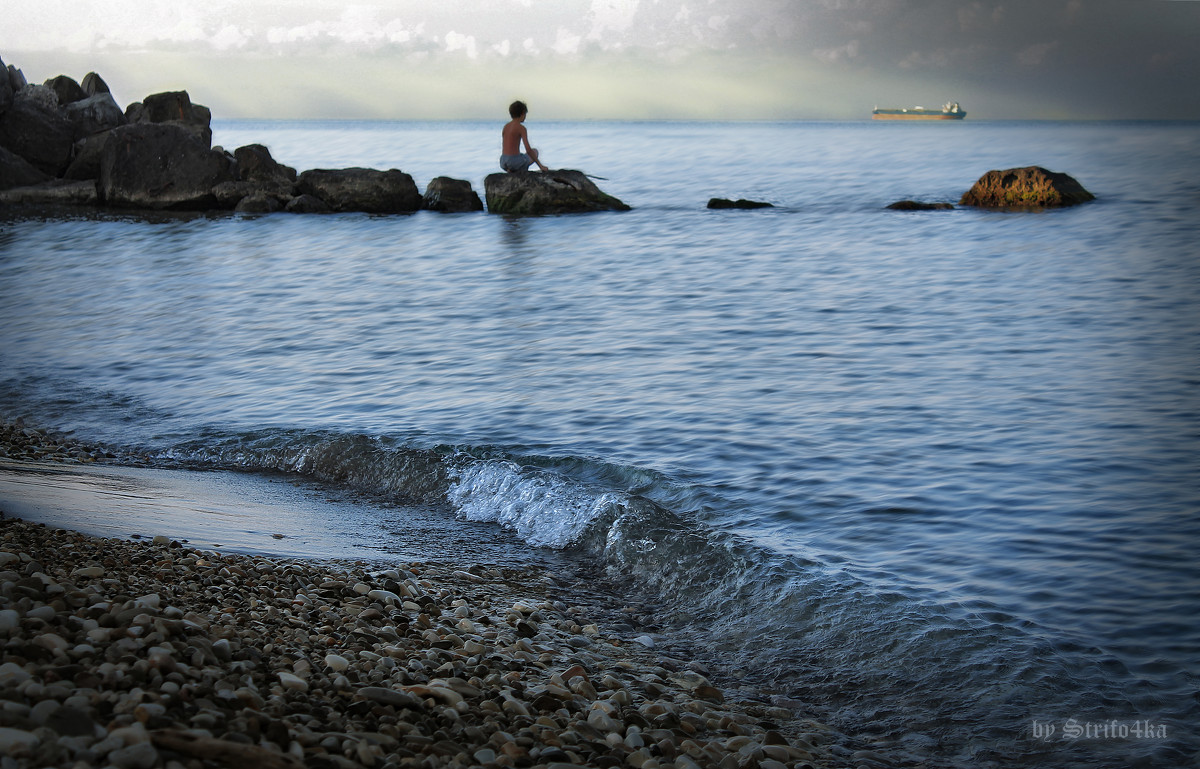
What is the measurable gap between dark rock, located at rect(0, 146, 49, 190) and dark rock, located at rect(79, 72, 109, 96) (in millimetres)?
5673

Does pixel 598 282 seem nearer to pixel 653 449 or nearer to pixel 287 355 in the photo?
pixel 287 355

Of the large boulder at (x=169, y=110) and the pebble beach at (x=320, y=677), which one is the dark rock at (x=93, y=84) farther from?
the pebble beach at (x=320, y=677)

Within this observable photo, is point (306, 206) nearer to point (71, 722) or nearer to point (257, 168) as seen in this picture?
point (257, 168)

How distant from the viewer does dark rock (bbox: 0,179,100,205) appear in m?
26.9

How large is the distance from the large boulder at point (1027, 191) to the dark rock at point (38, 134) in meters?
27.8

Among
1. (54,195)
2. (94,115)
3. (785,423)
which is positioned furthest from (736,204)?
(94,115)

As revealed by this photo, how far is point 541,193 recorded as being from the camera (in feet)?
82.2

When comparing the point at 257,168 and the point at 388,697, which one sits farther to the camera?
the point at 257,168

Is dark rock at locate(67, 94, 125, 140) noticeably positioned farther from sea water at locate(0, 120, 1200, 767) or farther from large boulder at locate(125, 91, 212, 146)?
sea water at locate(0, 120, 1200, 767)

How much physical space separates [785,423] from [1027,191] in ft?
63.7

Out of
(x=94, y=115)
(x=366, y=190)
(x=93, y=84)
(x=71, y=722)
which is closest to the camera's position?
(x=71, y=722)

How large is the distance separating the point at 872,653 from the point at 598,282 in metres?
11.9

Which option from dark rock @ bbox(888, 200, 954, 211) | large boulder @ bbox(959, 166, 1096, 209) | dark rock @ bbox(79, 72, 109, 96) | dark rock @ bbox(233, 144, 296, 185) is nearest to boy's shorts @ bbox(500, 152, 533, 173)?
dark rock @ bbox(233, 144, 296, 185)

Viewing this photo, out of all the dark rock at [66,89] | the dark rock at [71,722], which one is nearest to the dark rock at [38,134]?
the dark rock at [66,89]
